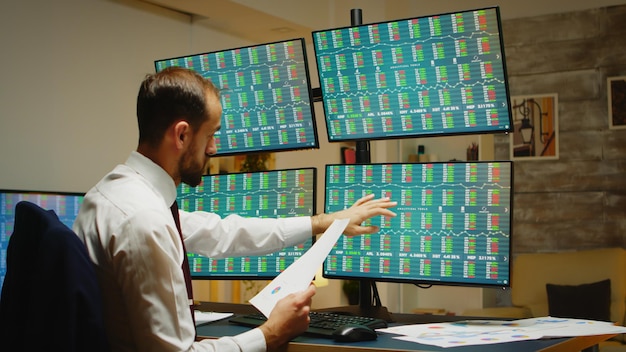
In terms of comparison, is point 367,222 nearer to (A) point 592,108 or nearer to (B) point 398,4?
(A) point 592,108

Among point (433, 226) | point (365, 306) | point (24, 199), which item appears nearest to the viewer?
point (433, 226)

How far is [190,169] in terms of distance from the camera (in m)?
1.85

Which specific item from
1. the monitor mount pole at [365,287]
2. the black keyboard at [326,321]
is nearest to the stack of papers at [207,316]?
the black keyboard at [326,321]

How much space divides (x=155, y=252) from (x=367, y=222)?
0.99 m

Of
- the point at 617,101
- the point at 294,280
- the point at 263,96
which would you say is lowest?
the point at 294,280

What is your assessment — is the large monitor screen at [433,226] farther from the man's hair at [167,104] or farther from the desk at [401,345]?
the man's hair at [167,104]

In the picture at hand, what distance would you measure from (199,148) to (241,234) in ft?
2.07

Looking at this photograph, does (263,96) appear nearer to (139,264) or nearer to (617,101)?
(139,264)

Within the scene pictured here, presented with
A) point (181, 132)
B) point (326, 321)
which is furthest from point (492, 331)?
point (181, 132)

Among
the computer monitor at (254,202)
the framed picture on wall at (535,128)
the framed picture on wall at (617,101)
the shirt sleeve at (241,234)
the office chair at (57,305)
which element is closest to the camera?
the office chair at (57,305)

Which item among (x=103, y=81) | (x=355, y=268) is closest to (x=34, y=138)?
(x=103, y=81)

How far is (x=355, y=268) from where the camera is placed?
7.97ft

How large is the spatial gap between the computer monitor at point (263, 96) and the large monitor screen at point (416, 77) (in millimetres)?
94

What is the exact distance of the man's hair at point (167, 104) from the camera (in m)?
1.78
